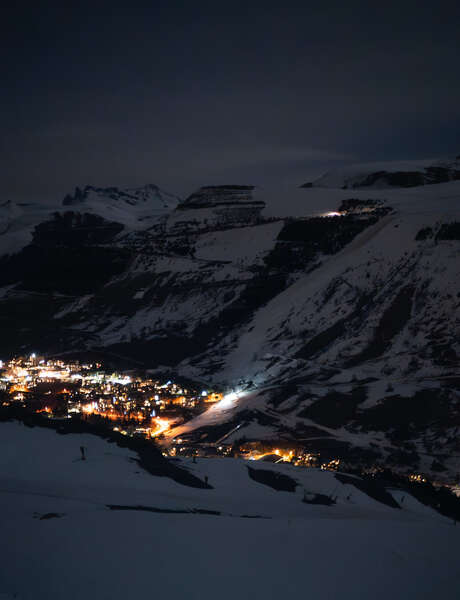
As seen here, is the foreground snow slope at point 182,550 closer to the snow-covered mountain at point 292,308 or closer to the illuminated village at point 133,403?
the illuminated village at point 133,403

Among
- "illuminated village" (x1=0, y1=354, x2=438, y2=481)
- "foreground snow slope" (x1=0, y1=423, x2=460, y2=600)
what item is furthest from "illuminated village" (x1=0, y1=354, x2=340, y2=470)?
"foreground snow slope" (x1=0, y1=423, x2=460, y2=600)

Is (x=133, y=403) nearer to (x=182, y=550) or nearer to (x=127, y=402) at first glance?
(x=127, y=402)

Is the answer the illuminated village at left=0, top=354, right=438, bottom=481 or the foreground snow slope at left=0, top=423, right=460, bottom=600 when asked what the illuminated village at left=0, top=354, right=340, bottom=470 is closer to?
the illuminated village at left=0, top=354, right=438, bottom=481

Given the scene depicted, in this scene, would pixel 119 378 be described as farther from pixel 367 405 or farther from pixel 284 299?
pixel 367 405

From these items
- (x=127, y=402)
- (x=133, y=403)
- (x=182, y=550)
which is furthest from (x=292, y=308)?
(x=182, y=550)

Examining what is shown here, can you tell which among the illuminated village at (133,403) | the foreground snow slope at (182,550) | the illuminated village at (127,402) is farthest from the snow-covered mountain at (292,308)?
the foreground snow slope at (182,550)

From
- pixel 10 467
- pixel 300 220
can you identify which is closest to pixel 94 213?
pixel 300 220

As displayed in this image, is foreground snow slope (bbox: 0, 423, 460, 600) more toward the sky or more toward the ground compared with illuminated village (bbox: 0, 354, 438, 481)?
more toward the sky
